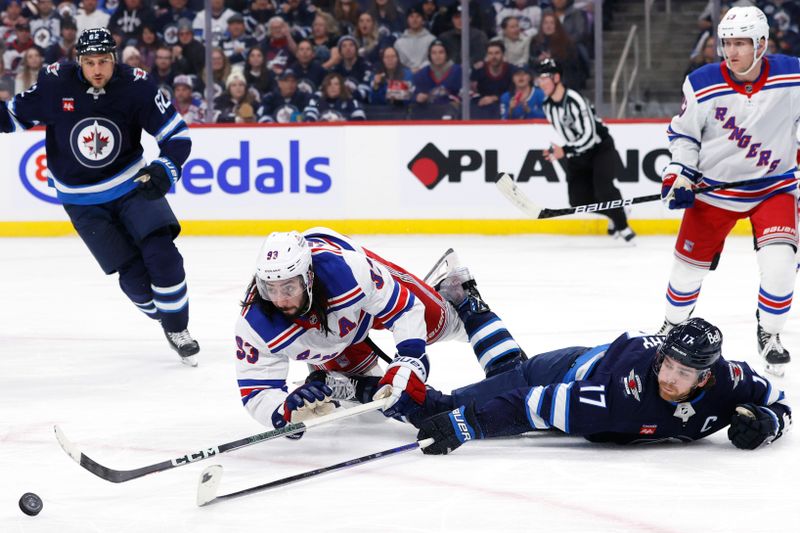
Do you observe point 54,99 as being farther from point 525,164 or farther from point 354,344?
point 525,164

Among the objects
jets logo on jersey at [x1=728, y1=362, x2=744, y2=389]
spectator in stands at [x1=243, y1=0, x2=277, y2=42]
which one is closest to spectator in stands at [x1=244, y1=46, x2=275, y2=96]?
spectator in stands at [x1=243, y1=0, x2=277, y2=42]

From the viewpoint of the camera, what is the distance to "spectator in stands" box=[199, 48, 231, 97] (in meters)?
8.80

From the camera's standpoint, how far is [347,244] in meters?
3.40

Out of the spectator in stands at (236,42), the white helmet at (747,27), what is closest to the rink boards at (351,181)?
the spectator in stands at (236,42)

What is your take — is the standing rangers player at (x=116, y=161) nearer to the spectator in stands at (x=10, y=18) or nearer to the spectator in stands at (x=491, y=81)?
the spectator in stands at (x=491, y=81)

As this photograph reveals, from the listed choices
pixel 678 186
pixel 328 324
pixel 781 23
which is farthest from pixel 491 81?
pixel 328 324

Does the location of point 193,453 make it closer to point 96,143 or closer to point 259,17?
point 96,143

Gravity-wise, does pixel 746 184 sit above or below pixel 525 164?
above

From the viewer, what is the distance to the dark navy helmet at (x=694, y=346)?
9.17 feet

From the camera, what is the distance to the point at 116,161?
4.52 metres

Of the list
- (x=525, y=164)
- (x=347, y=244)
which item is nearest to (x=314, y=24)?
(x=525, y=164)

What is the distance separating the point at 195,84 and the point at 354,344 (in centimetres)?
571

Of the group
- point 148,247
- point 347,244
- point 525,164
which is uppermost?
point 347,244

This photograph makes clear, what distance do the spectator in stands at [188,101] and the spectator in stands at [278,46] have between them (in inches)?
21.9
